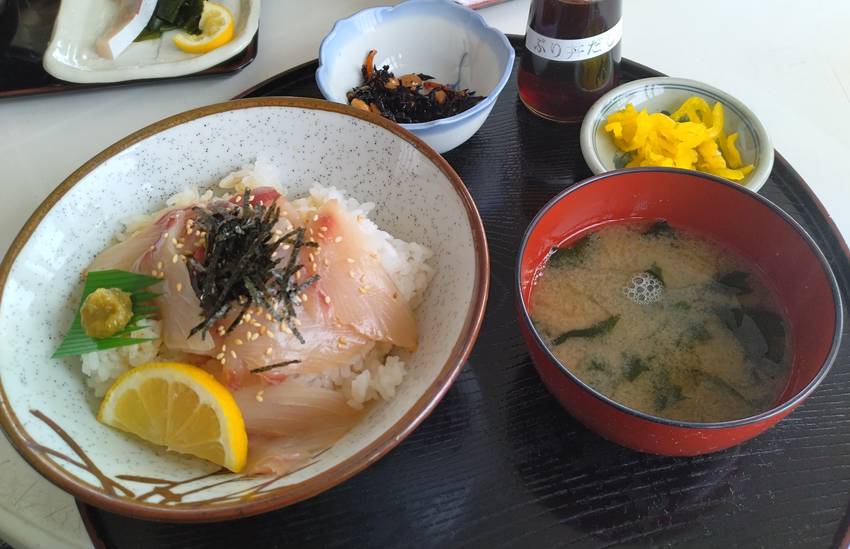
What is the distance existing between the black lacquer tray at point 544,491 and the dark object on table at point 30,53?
4.61ft

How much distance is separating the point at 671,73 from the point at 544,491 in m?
1.49

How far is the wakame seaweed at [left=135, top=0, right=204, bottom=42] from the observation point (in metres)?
2.27

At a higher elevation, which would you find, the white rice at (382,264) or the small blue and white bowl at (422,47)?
the small blue and white bowl at (422,47)

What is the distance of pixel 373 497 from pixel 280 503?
256 millimetres

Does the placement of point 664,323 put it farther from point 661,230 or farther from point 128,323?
point 128,323

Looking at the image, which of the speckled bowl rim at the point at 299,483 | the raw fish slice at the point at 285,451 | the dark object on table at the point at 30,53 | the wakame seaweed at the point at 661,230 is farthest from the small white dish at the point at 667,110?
the dark object on table at the point at 30,53

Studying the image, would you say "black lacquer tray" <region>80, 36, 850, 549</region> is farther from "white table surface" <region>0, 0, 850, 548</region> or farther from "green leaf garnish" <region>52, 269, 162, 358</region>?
"white table surface" <region>0, 0, 850, 548</region>

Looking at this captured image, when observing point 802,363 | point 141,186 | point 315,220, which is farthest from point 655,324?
point 141,186

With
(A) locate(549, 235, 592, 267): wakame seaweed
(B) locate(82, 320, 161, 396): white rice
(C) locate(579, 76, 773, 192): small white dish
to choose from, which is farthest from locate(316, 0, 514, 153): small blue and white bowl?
(B) locate(82, 320, 161, 396): white rice

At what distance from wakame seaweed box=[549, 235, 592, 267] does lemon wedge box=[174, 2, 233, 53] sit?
1401 millimetres

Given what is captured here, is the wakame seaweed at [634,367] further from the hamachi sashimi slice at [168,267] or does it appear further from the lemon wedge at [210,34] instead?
the lemon wedge at [210,34]

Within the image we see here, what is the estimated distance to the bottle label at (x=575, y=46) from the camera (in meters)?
1.73

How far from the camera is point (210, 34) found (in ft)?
7.14

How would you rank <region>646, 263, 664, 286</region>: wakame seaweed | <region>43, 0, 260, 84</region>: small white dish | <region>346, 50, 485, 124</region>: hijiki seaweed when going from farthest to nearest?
<region>43, 0, 260, 84</region>: small white dish
<region>346, 50, 485, 124</region>: hijiki seaweed
<region>646, 263, 664, 286</region>: wakame seaweed
